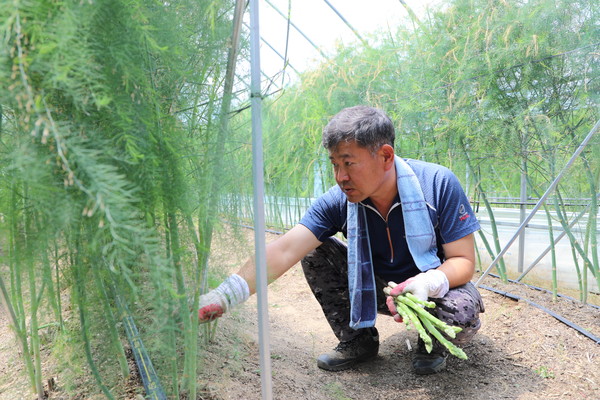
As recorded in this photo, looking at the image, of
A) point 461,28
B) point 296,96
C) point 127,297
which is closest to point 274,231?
point 296,96

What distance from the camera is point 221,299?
43.8 inches

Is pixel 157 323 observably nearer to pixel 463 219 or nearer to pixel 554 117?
pixel 463 219

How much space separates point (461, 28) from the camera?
2.76 meters

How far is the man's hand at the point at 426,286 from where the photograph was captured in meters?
1.30

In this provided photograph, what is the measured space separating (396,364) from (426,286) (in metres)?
0.55

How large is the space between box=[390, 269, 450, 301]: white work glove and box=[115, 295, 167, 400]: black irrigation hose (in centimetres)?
68

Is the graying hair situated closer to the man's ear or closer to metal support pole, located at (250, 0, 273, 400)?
the man's ear

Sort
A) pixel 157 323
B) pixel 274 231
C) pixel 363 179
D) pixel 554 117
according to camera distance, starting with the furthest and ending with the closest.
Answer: pixel 274 231, pixel 554 117, pixel 363 179, pixel 157 323

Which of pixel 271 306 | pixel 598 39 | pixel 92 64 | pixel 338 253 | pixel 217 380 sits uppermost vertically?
pixel 598 39

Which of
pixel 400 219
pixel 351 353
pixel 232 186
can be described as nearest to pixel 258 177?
pixel 232 186

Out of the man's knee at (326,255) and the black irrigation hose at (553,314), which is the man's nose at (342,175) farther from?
the black irrigation hose at (553,314)

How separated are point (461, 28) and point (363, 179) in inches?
71.7

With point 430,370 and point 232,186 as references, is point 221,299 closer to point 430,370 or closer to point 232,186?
point 232,186

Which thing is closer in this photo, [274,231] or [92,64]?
[92,64]
